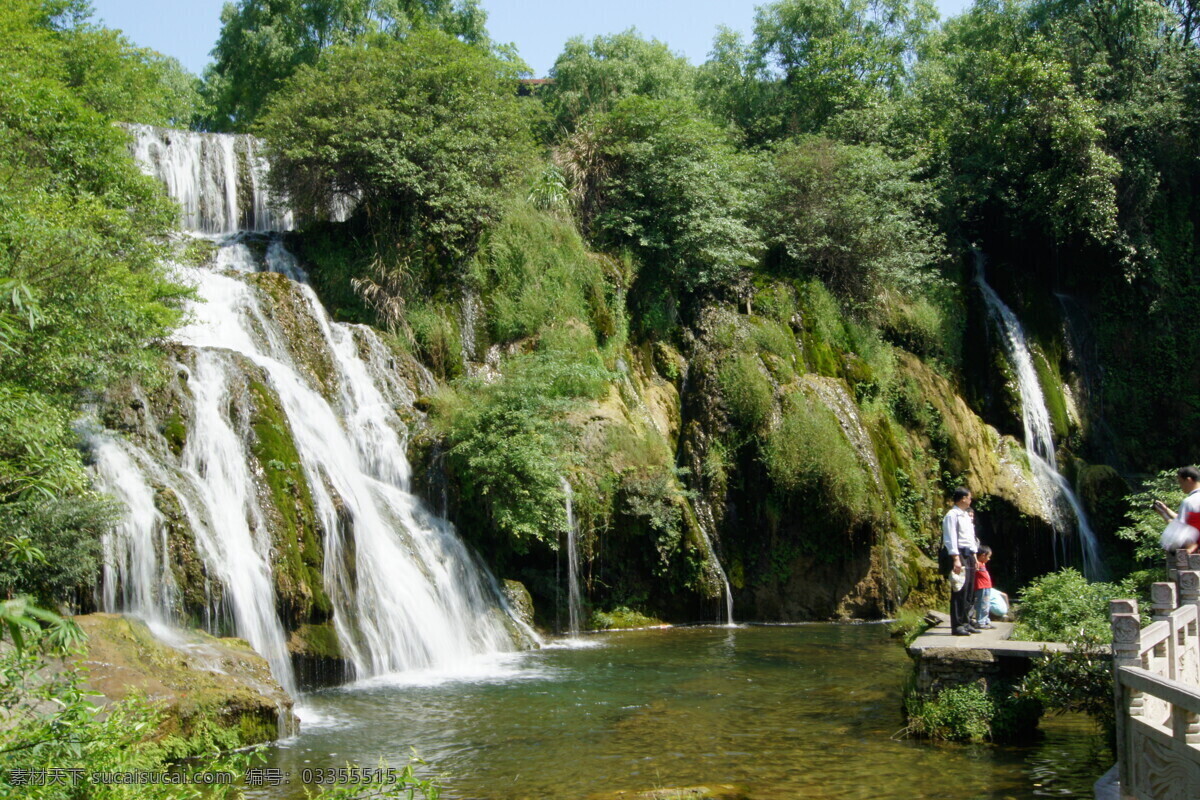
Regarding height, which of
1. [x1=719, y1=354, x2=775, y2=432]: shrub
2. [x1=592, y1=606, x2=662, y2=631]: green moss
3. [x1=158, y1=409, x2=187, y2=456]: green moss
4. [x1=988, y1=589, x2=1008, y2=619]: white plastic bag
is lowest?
[x1=592, y1=606, x2=662, y2=631]: green moss

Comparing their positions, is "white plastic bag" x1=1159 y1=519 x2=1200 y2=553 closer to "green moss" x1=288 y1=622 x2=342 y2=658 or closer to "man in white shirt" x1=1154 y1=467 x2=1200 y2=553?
"man in white shirt" x1=1154 y1=467 x2=1200 y2=553

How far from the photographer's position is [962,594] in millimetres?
10734

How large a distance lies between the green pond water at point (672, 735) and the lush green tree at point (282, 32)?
26.0 meters

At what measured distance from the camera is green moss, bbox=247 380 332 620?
1302 cm

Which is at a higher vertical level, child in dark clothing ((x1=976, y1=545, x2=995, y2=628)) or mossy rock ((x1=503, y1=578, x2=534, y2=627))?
child in dark clothing ((x1=976, y1=545, x2=995, y2=628))

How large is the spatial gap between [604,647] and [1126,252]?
60.6ft

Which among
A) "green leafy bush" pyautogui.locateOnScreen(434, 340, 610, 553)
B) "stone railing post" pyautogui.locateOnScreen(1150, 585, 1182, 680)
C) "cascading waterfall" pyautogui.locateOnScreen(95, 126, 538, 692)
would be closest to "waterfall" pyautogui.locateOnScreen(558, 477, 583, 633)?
"green leafy bush" pyautogui.locateOnScreen(434, 340, 610, 553)

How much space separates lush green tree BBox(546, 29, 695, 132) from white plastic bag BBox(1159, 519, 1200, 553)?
23.8 meters

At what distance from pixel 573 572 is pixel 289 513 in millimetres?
5589

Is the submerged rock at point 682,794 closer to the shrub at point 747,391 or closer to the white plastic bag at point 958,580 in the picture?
the white plastic bag at point 958,580

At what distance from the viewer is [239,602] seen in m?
12.3

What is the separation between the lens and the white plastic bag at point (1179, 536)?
8.67 m

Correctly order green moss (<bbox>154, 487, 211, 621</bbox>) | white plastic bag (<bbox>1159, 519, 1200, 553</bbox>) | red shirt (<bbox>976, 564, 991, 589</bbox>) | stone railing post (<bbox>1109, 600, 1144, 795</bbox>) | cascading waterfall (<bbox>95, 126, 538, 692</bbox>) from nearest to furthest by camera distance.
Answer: stone railing post (<bbox>1109, 600, 1144, 795</bbox>), white plastic bag (<bbox>1159, 519, 1200, 553</bbox>), red shirt (<bbox>976, 564, 991, 589</bbox>), green moss (<bbox>154, 487, 211, 621</bbox>), cascading waterfall (<bbox>95, 126, 538, 692</bbox>)

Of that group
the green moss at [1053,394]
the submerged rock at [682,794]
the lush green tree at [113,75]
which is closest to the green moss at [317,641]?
the submerged rock at [682,794]
